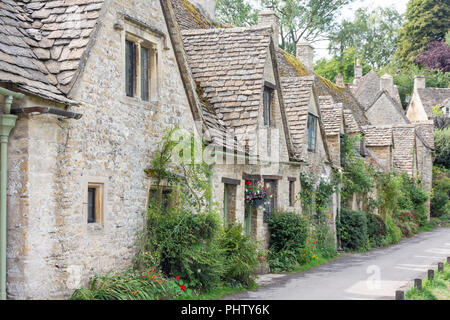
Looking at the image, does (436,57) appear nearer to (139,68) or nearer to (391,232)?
(391,232)

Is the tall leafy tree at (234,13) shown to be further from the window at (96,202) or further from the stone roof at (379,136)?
the window at (96,202)

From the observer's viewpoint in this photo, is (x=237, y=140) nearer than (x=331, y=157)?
Yes

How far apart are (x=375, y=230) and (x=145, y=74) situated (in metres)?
17.4

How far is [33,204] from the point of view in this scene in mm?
8227

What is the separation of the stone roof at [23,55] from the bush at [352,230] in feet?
53.7

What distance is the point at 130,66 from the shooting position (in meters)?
11.0

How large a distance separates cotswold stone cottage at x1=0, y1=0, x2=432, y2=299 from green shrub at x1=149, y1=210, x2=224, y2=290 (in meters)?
0.50

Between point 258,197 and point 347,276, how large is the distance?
3127 mm

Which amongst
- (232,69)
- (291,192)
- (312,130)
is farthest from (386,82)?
(232,69)

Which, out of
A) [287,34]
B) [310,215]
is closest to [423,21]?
[287,34]

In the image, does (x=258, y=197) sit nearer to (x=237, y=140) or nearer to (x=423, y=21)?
(x=237, y=140)

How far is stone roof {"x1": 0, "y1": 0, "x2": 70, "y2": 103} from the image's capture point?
26.6ft

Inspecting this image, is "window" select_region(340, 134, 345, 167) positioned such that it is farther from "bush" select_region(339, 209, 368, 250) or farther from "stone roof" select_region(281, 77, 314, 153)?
"stone roof" select_region(281, 77, 314, 153)

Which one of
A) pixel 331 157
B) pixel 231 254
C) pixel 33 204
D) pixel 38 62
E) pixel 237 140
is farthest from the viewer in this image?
pixel 331 157
